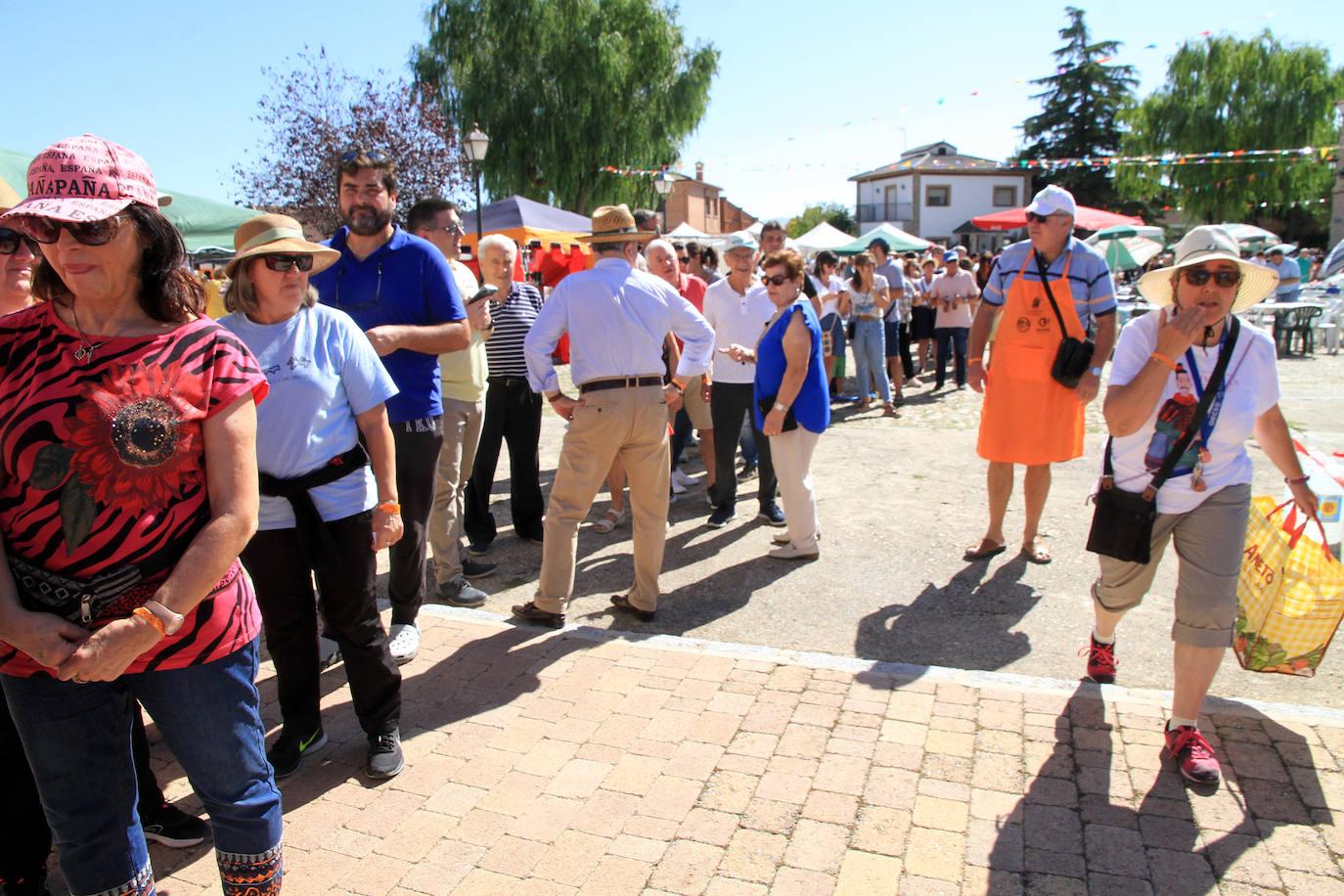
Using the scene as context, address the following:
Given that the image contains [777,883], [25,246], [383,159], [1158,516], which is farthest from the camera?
[383,159]

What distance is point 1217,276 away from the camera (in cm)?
305

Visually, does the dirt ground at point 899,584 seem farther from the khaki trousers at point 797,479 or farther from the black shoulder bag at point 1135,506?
the black shoulder bag at point 1135,506

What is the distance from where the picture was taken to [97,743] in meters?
1.96

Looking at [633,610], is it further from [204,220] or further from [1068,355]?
[204,220]

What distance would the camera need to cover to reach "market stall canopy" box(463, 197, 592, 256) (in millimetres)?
16375

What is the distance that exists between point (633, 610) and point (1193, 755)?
2.54m

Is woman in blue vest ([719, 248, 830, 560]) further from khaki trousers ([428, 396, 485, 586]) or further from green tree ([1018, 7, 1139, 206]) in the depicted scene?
green tree ([1018, 7, 1139, 206])

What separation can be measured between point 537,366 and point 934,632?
2331mm

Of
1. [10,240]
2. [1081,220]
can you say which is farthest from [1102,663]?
[1081,220]

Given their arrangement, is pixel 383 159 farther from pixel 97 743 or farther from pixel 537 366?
pixel 97 743

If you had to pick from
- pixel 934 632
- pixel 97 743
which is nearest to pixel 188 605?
pixel 97 743

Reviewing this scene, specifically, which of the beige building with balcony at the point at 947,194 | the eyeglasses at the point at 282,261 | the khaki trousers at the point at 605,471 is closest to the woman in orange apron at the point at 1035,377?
the khaki trousers at the point at 605,471

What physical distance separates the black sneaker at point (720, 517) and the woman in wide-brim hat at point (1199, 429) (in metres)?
Answer: 3.32

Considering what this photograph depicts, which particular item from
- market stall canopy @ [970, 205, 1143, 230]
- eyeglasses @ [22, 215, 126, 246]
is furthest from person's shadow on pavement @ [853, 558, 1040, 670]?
market stall canopy @ [970, 205, 1143, 230]
